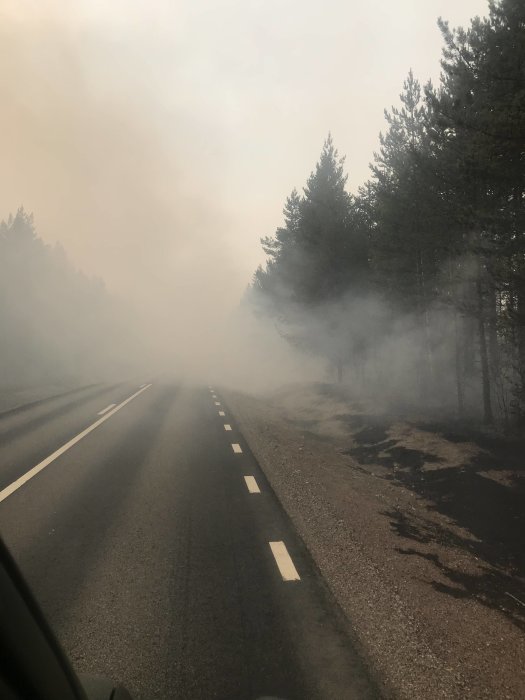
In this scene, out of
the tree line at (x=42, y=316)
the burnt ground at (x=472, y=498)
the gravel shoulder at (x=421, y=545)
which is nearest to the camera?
the gravel shoulder at (x=421, y=545)

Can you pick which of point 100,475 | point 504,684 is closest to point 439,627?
point 504,684

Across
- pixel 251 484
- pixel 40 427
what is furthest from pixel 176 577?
pixel 40 427

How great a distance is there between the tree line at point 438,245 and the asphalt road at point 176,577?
8.46m

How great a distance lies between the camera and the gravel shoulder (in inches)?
120

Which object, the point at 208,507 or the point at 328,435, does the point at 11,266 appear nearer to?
the point at 328,435

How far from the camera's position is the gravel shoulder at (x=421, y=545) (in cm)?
304

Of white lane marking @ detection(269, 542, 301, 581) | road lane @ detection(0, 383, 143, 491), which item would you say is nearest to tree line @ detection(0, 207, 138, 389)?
road lane @ detection(0, 383, 143, 491)

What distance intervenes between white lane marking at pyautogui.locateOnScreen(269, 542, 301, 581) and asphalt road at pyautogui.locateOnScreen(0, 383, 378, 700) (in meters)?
0.02

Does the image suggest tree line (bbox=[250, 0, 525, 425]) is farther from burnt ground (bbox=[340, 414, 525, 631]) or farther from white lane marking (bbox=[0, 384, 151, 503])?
white lane marking (bbox=[0, 384, 151, 503])

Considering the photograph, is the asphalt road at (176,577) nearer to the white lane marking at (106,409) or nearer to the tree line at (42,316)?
the white lane marking at (106,409)

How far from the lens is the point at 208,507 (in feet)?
20.0

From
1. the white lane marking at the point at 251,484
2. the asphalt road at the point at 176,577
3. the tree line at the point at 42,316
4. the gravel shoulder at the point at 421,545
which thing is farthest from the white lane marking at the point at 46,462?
the tree line at the point at 42,316

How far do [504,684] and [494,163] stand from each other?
33.2ft

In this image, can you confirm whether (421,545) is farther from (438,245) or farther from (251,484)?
(438,245)
